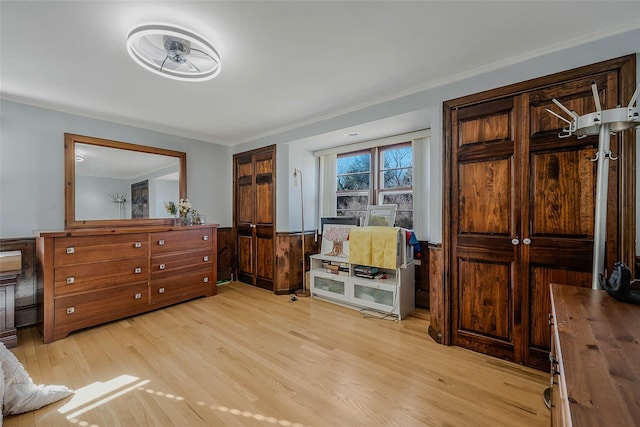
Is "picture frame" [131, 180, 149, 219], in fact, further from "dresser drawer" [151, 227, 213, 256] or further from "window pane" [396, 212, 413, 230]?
"window pane" [396, 212, 413, 230]

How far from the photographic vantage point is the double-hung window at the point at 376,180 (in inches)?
145

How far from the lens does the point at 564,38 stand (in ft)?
6.32

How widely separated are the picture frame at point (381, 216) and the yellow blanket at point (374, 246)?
0.80 feet

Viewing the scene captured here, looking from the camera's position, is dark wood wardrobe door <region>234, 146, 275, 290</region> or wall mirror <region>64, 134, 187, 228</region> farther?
dark wood wardrobe door <region>234, 146, 275, 290</region>

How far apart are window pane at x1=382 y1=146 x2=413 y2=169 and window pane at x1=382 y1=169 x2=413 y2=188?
2.8 inches

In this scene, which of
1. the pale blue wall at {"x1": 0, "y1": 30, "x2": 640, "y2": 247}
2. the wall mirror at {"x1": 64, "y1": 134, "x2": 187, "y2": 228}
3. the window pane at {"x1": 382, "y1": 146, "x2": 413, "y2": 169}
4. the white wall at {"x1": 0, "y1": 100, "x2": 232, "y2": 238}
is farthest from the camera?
the window pane at {"x1": 382, "y1": 146, "x2": 413, "y2": 169}

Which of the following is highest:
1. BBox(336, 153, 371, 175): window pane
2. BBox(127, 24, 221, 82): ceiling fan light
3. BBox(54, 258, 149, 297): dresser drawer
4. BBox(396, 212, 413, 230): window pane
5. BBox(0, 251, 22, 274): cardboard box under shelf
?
BBox(127, 24, 221, 82): ceiling fan light

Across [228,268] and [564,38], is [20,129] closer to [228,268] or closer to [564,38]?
[228,268]

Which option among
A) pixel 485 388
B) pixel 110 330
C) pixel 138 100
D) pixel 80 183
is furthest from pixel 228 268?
pixel 485 388

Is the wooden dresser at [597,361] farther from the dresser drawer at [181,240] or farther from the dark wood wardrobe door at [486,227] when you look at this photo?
the dresser drawer at [181,240]

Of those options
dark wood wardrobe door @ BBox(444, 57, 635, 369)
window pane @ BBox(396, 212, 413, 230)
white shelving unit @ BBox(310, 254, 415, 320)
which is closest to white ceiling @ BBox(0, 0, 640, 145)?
dark wood wardrobe door @ BBox(444, 57, 635, 369)

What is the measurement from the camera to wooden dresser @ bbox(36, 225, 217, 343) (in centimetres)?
263

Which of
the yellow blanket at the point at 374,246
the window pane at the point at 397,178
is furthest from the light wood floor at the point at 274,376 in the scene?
the window pane at the point at 397,178

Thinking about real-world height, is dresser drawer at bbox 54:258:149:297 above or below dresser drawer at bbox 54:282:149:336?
above
